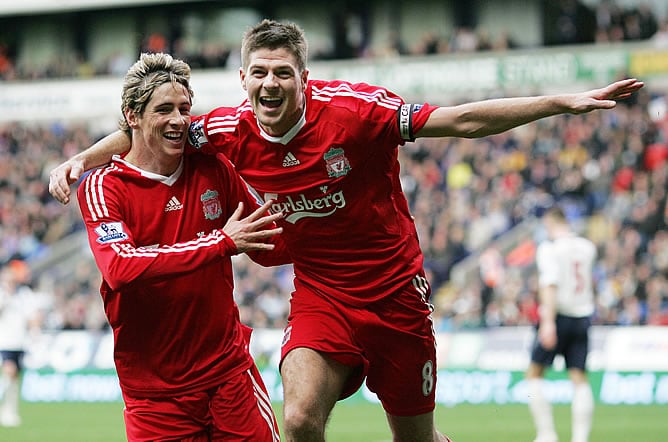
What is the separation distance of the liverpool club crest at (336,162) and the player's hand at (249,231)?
0.45 metres

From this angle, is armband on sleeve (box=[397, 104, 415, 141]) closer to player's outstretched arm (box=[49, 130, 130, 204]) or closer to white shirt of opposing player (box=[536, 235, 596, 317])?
player's outstretched arm (box=[49, 130, 130, 204])

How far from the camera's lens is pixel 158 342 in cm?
575

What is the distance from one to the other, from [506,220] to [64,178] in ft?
52.9

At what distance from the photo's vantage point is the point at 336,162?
19.5 feet

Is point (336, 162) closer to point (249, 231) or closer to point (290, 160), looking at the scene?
point (290, 160)

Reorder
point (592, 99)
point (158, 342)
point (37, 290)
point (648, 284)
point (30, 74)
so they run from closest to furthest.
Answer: point (592, 99)
point (158, 342)
point (648, 284)
point (37, 290)
point (30, 74)

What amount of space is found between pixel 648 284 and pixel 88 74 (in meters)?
19.9

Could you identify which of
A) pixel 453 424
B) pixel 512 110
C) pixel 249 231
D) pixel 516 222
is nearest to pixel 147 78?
pixel 249 231

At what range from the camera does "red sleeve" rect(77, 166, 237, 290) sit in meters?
5.39

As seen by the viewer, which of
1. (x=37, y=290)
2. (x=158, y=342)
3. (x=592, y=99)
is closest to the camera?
(x=592, y=99)

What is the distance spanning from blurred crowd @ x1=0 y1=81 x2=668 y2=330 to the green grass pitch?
80.4 inches

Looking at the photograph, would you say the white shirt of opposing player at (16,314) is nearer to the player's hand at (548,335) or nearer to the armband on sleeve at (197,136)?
the player's hand at (548,335)

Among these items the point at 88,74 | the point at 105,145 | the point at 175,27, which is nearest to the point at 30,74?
the point at 88,74

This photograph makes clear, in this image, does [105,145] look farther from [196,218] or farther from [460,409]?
[460,409]
